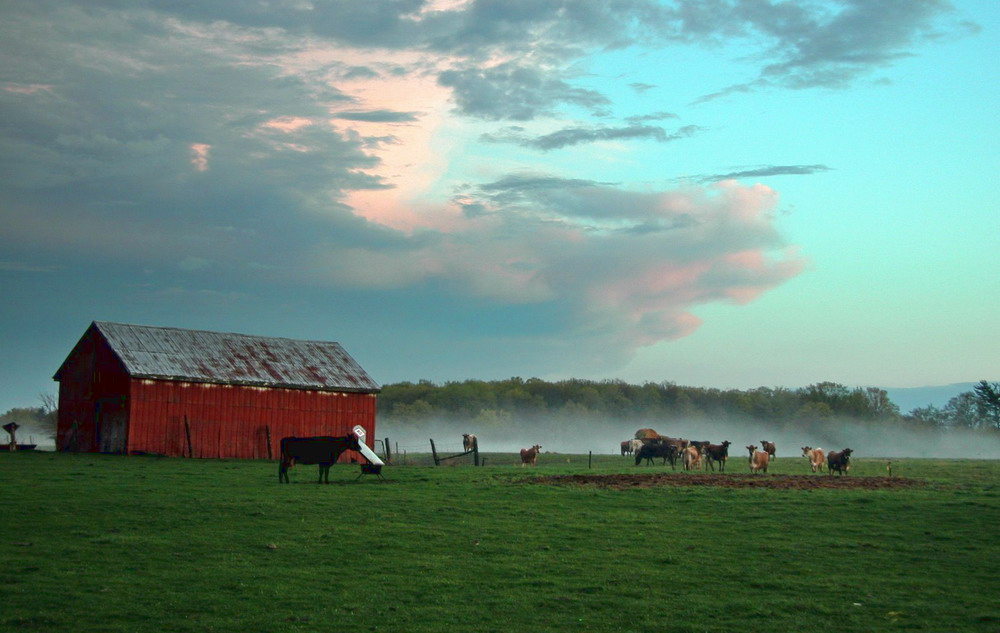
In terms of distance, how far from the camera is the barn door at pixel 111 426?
1759 inches

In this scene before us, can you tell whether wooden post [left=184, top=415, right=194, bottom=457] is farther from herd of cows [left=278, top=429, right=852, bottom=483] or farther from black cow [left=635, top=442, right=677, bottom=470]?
black cow [left=635, top=442, right=677, bottom=470]

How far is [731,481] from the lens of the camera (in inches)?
1330

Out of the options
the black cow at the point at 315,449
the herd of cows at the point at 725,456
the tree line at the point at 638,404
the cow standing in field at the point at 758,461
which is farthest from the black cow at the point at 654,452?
the tree line at the point at 638,404

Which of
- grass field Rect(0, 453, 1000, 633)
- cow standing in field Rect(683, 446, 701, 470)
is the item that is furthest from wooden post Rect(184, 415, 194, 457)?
cow standing in field Rect(683, 446, 701, 470)

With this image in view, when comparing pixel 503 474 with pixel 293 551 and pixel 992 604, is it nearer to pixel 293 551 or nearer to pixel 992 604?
pixel 293 551

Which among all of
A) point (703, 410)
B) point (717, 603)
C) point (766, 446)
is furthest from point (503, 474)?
point (703, 410)

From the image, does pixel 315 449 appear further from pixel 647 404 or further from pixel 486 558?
pixel 647 404

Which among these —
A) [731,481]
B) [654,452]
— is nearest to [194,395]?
[654,452]

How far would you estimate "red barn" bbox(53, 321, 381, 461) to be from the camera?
4525 centimetres

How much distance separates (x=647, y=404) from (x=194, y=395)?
419 ft

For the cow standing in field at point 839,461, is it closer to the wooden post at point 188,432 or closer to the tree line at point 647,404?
the wooden post at point 188,432

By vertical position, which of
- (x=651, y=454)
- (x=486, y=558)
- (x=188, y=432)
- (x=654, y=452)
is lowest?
(x=486, y=558)

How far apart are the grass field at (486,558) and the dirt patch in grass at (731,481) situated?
2.58m

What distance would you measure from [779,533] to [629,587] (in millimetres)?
7253
